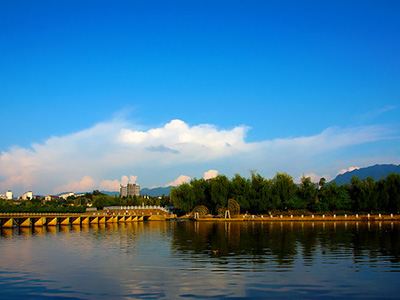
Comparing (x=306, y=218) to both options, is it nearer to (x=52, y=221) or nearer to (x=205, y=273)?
(x=52, y=221)

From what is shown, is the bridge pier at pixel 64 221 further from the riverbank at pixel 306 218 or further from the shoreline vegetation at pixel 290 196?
the shoreline vegetation at pixel 290 196

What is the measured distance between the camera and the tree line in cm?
5662

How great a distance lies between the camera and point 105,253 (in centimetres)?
2178

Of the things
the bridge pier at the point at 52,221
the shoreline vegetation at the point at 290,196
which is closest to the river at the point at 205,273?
the bridge pier at the point at 52,221

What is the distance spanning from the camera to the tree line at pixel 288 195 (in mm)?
56625

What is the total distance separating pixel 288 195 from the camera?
6394 cm

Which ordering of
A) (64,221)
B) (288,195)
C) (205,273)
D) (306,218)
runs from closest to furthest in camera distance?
1. (205,273)
2. (64,221)
3. (306,218)
4. (288,195)

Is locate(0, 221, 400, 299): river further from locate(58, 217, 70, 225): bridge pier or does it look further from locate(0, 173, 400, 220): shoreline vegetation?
locate(0, 173, 400, 220): shoreline vegetation

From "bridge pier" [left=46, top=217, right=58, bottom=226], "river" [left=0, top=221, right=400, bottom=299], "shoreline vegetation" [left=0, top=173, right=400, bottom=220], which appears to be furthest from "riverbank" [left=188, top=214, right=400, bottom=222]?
"river" [left=0, top=221, right=400, bottom=299]

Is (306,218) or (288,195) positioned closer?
(306,218)

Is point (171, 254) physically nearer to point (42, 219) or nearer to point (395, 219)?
point (42, 219)

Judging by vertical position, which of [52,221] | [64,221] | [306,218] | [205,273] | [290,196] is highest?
[290,196]

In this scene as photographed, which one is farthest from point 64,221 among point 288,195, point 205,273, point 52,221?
point 205,273

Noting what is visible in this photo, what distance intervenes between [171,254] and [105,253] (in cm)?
414
